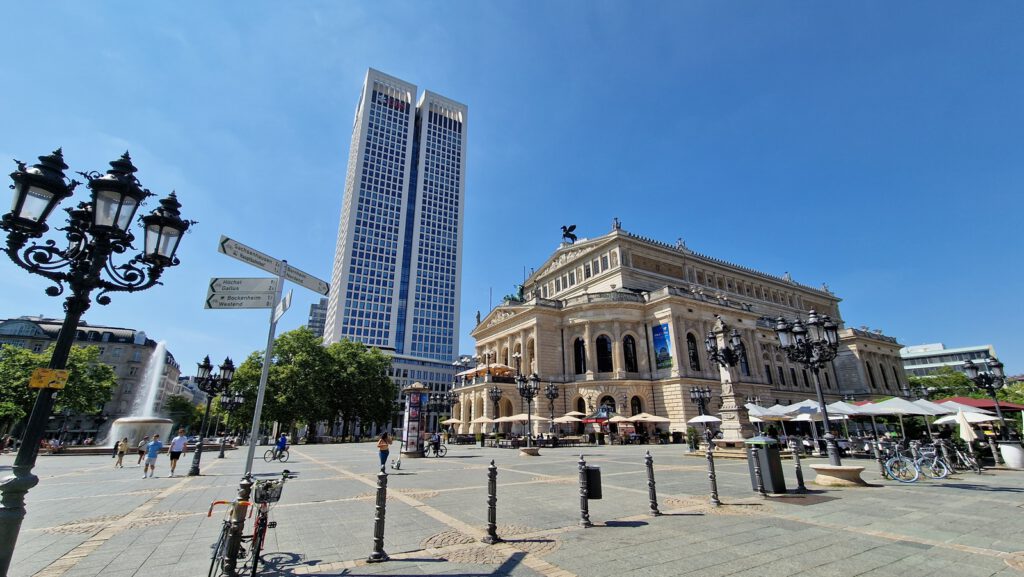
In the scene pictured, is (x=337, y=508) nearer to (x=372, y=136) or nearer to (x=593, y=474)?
(x=593, y=474)

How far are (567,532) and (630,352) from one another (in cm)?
3618

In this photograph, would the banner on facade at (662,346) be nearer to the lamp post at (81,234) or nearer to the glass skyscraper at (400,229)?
the lamp post at (81,234)

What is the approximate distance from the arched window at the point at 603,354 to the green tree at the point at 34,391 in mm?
43570

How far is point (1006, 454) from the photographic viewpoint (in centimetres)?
1411

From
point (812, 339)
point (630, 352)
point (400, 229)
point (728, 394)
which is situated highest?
point (400, 229)

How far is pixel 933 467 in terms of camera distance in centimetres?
1215

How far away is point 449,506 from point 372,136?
111 m

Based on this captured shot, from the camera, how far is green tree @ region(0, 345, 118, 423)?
116 feet

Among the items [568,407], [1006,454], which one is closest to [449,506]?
[1006,454]

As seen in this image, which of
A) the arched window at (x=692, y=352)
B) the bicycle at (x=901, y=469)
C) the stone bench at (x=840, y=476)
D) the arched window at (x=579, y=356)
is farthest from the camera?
the arched window at (x=579, y=356)

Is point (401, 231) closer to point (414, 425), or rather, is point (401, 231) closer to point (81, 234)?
point (414, 425)

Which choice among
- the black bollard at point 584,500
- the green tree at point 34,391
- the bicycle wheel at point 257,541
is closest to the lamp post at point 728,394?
the black bollard at point 584,500

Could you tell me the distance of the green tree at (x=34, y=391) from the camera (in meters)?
35.5

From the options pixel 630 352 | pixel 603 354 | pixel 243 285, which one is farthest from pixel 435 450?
pixel 630 352
